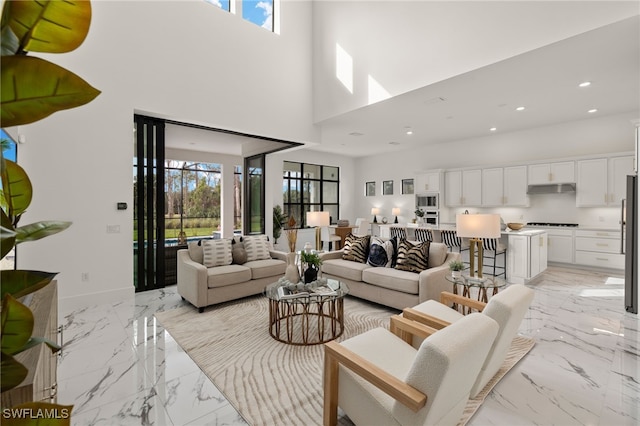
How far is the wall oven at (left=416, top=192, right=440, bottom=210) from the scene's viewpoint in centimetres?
819

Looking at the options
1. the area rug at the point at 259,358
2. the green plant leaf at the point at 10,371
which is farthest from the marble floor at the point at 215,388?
the green plant leaf at the point at 10,371

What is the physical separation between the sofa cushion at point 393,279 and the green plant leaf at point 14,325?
3315mm

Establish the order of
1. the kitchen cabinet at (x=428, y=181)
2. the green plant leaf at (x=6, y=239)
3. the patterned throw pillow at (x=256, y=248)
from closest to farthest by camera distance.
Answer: the green plant leaf at (x=6, y=239)
the patterned throw pillow at (x=256, y=248)
the kitchen cabinet at (x=428, y=181)

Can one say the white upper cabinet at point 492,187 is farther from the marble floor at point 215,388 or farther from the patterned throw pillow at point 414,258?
the patterned throw pillow at point 414,258

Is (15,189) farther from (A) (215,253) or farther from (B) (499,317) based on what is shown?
(A) (215,253)

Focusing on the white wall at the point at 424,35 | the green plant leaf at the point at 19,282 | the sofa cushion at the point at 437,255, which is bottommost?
the sofa cushion at the point at 437,255

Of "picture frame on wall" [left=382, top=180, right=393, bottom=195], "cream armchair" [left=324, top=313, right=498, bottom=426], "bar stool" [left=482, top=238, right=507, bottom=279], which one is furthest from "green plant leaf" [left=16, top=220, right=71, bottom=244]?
"picture frame on wall" [left=382, top=180, right=393, bottom=195]

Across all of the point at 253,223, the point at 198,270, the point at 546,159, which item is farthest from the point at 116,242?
the point at 546,159

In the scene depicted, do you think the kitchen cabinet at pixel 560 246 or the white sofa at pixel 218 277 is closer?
the white sofa at pixel 218 277

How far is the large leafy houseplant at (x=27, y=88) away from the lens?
58 cm

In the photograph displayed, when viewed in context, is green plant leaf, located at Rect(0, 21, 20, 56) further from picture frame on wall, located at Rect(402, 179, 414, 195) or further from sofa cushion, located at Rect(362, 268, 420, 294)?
picture frame on wall, located at Rect(402, 179, 414, 195)

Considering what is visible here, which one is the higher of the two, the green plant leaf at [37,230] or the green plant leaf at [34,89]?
the green plant leaf at [34,89]

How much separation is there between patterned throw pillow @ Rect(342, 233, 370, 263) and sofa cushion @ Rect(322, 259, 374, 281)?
0.25 ft

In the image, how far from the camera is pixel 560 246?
6.23 m
